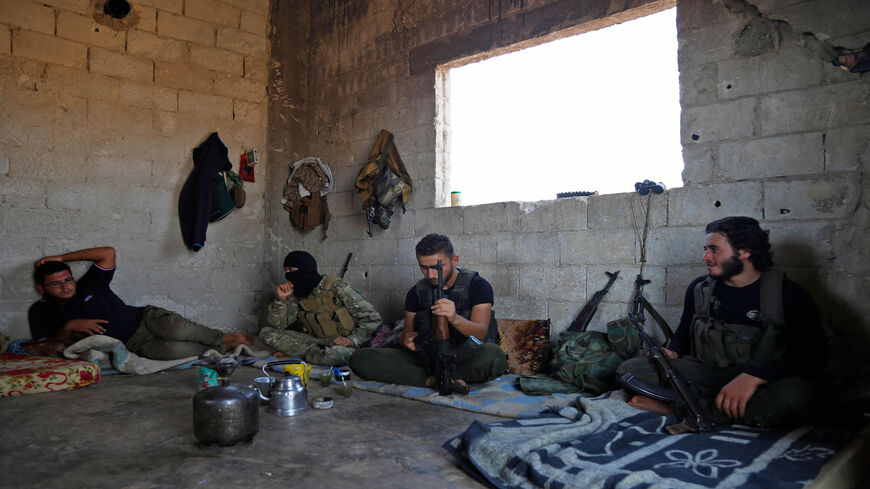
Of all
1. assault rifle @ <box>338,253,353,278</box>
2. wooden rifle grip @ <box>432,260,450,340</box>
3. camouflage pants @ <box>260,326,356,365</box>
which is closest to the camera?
wooden rifle grip @ <box>432,260,450,340</box>

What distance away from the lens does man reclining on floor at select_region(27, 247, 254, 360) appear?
457 centimetres

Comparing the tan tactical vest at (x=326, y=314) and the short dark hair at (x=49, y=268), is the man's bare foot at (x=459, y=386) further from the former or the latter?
the short dark hair at (x=49, y=268)

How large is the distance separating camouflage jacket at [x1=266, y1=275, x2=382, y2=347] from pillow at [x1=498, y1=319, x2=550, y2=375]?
45.5 inches

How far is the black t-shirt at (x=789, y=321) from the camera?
2701mm

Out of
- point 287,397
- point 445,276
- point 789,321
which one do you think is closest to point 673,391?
point 789,321

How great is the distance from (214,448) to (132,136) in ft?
13.2

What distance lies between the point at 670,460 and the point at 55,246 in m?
5.22

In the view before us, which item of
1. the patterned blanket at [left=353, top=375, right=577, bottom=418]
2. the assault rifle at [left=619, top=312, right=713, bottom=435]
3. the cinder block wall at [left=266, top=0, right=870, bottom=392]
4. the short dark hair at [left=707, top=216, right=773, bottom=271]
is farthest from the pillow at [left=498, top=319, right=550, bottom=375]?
the short dark hair at [left=707, top=216, right=773, bottom=271]

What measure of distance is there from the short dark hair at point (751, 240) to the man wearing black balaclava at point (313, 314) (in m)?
2.85

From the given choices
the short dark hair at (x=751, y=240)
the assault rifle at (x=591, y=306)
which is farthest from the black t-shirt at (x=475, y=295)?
the short dark hair at (x=751, y=240)

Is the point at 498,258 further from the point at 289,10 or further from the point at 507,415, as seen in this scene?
the point at 289,10

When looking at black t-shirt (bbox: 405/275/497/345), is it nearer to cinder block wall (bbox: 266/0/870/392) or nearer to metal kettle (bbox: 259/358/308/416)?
cinder block wall (bbox: 266/0/870/392)

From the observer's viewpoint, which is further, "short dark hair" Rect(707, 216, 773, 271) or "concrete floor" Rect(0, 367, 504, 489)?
"short dark hair" Rect(707, 216, 773, 271)

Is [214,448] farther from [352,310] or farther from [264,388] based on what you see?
[352,310]
